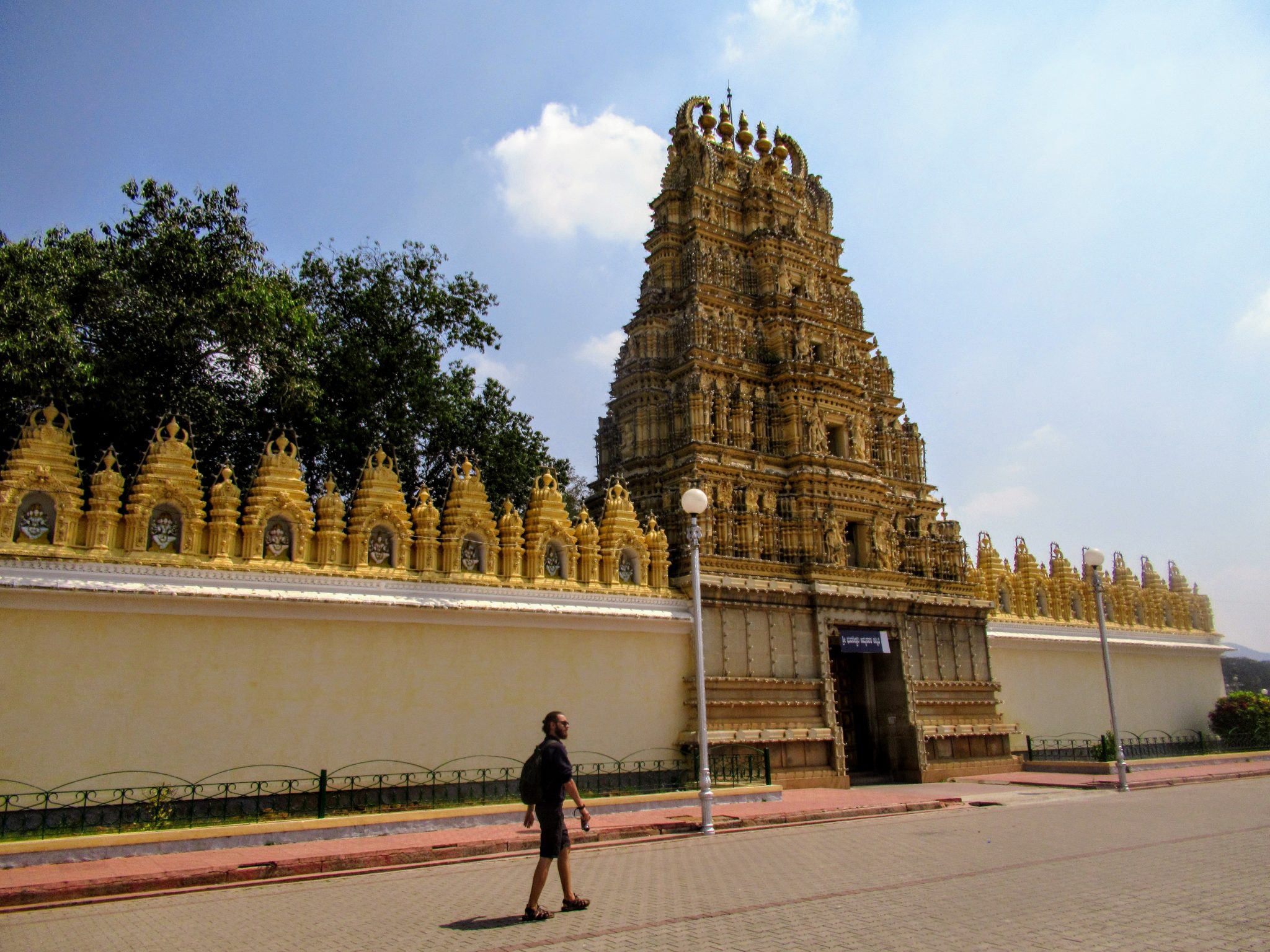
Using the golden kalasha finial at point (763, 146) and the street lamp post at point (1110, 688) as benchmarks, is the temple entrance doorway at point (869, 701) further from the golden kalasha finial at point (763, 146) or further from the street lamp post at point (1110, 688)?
the golden kalasha finial at point (763, 146)

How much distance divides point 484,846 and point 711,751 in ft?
29.1

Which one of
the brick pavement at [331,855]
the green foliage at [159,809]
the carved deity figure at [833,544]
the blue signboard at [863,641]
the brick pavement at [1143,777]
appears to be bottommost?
the brick pavement at [1143,777]

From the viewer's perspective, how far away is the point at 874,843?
524 inches

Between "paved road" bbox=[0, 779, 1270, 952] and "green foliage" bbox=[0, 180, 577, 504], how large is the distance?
1057cm

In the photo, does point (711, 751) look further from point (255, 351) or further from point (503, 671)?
point (255, 351)

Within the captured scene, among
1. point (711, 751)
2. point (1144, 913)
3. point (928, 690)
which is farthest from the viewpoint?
point (928, 690)

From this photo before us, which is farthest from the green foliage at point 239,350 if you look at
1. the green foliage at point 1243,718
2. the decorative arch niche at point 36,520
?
the green foliage at point 1243,718

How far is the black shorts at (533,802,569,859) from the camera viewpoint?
8.54m

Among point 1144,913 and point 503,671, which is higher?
point 503,671

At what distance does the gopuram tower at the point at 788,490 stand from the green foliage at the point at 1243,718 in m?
12.5

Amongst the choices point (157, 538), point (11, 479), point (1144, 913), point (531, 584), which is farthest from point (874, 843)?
point (11, 479)

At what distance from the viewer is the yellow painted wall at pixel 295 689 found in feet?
47.2

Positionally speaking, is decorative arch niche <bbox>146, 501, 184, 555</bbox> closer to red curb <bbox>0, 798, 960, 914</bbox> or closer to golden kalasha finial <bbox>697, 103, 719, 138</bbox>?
red curb <bbox>0, 798, 960, 914</bbox>

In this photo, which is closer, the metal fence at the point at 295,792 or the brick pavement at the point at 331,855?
the brick pavement at the point at 331,855
